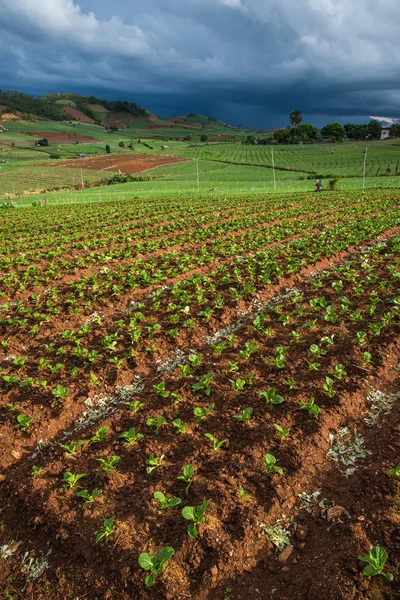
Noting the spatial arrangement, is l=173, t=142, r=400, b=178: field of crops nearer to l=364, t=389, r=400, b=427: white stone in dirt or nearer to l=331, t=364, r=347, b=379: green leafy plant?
l=331, t=364, r=347, b=379: green leafy plant

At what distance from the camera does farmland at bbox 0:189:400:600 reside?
3.80 metres

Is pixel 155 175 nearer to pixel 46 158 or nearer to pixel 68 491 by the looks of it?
pixel 46 158

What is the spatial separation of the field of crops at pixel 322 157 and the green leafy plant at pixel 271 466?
242 feet

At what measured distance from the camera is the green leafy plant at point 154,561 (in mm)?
3571

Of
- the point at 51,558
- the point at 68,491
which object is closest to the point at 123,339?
the point at 68,491

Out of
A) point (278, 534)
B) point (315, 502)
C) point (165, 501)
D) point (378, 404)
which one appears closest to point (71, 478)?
point (165, 501)

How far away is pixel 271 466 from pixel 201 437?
1.24 metres

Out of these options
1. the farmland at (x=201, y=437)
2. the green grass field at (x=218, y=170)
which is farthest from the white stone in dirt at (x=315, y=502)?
the green grass field at (x=218, y=170)

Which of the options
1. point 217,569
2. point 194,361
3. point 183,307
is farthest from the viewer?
point 183,307

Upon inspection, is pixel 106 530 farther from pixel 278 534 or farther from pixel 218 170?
pixel 218 170

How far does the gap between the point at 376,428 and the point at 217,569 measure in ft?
10.7

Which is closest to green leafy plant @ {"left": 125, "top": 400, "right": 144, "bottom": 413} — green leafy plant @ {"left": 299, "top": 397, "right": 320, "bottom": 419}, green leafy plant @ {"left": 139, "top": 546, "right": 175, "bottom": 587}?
green leafy plant @ {"left": 139, "top": 546, "right": 175, "bottom": 587}

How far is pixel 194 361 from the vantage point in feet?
24.2

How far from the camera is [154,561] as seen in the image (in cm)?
367
